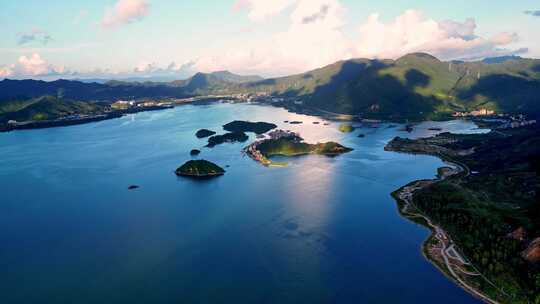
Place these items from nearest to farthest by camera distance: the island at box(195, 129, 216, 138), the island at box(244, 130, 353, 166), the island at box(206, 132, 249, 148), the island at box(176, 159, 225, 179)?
the island at box(176, 159, 225, 179) < the island at box(244, 130, 353, 166) < the island at box(206, 132, 249, 148) < the island at box(195, 129, 216, 138)

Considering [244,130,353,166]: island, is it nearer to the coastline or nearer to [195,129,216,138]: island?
[195,129,216,138]: island

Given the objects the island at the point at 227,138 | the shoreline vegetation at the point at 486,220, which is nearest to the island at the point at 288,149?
the island at the point at 227,138

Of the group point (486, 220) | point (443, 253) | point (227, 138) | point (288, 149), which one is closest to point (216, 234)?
point (443, 253)

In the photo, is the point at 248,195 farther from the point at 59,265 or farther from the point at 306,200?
the point at 59,265

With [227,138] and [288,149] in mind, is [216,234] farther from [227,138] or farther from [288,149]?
[227,138]

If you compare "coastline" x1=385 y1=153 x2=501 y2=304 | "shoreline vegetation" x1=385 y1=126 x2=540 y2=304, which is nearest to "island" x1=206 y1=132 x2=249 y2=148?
"shoreline vegetation" x1=385 y1=126 x2=540 y2=304

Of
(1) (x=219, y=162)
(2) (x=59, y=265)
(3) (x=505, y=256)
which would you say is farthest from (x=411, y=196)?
(2) (x=59, y=265)
